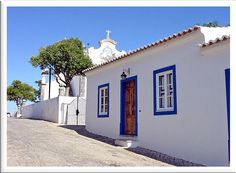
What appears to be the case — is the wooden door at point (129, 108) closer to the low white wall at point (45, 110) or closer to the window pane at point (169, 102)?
the window pane at point (169, 102)

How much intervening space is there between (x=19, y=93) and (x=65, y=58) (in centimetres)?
1859

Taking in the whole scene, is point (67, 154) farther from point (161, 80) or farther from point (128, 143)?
point (161, 80)

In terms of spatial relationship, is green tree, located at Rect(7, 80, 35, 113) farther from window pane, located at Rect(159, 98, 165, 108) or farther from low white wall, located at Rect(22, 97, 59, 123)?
window pane, located at Rect(159, 98, 165, 108)

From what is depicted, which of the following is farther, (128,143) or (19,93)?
(19,93)

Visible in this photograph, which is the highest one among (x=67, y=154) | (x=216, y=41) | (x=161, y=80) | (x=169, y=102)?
(x=216, y=41)

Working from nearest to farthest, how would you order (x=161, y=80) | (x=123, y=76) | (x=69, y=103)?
1. (x=161, y=80)
2. (x=123, y=76)
3. (x=69, y=103)

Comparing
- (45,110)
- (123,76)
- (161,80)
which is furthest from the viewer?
(45,110)

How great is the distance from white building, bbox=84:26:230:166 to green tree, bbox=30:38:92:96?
13.4 metres

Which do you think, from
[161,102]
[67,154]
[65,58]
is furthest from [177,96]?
[65,58]

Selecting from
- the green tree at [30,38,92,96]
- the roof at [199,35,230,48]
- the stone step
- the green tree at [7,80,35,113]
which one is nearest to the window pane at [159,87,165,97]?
the stone step

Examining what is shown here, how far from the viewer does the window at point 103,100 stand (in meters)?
13.0

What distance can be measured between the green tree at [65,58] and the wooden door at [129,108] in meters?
14.5

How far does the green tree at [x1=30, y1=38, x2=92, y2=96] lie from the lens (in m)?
25.8

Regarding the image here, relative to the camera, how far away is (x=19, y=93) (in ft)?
138
